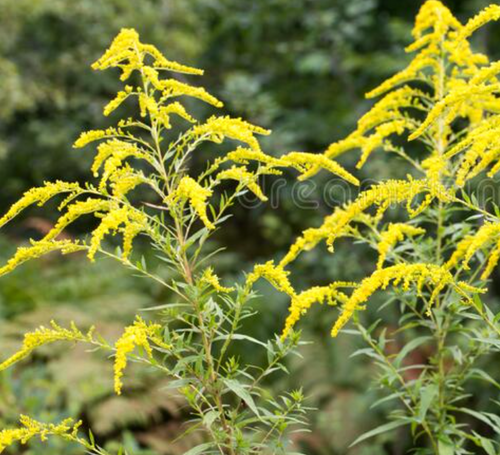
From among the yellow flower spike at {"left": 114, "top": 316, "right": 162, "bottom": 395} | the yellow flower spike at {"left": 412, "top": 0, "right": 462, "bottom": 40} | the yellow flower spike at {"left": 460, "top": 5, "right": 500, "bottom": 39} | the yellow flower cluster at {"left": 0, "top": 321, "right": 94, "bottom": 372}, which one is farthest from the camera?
the yellow flower spike at {"left": 412, "top": 0, "right": 462, "bottom": 40}

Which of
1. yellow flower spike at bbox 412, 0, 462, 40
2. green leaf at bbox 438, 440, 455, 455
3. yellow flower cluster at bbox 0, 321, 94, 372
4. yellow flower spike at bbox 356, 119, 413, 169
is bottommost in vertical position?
green leaf at bbox 438, 440, 455, 455

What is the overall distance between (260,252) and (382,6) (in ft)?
10.3

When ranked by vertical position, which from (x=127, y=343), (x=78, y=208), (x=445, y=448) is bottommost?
(x=445, y=448)

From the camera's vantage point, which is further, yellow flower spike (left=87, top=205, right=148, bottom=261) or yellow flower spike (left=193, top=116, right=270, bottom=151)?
yellow flower spike (left=193, top=116, right=270, bottom=151)

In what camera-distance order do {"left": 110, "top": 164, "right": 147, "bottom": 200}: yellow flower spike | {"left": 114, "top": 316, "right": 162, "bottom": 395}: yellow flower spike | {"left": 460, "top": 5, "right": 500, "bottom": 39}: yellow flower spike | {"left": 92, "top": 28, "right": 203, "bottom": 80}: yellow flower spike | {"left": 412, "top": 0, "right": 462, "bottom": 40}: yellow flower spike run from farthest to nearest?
{"left": 412, "top": 0, "right": 462, "bottom": 40}: yellow flower spike
{"left": 460, "top": 5, "right": 500, "bottom": 39}: yellow flower spike
{"left": 92, "top": 28, "right": 203, "bottom": 80}: yellow flower spike
{"left": 110, "top": 164, "right": 147, "bottom": 200}: yellow flower spike
{"left": 114, "top": 316, "right": 162, "bottom": 395}: yellow flower spike

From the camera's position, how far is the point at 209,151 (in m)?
7.98

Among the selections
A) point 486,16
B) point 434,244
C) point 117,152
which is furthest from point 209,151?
point 117,152

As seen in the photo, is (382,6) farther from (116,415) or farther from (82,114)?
(116,415)

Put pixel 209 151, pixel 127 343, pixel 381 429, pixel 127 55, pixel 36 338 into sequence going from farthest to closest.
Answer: pixel 209 151 → pixel 381 429 → pixel 127 55 → pixel 36 338 → pixel 127 343

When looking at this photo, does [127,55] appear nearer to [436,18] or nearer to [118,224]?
[118,224]

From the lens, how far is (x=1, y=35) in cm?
739

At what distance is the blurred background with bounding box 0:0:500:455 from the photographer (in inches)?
206

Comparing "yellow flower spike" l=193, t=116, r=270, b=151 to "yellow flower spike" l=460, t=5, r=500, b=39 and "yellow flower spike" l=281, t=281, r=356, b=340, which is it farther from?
"yellow flower spike" l=460, t=5, r=500, b=39

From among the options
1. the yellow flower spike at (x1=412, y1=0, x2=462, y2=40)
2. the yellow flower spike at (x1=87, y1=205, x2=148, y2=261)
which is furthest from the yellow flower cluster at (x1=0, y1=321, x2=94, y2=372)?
the yellow flower spike at (x1=412, y1=0, x2=462, y2=40)
